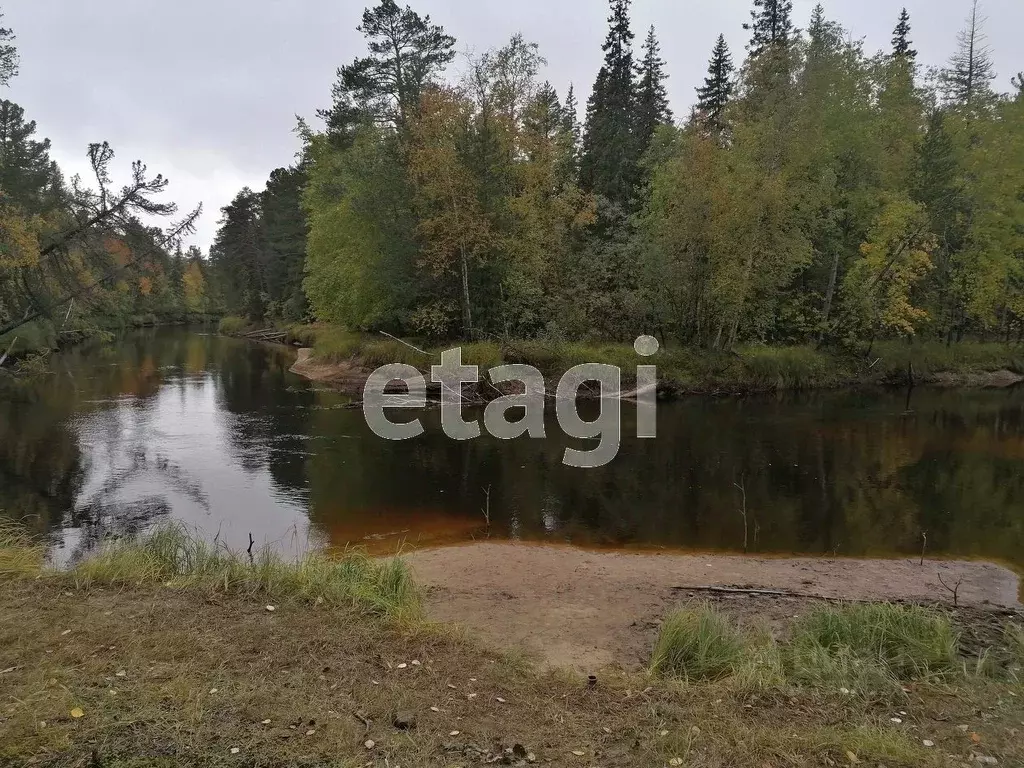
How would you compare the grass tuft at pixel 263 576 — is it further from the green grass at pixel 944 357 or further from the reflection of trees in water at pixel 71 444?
the green grass at pixel 944 357

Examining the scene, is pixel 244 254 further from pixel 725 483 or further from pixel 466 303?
pixel 725 483

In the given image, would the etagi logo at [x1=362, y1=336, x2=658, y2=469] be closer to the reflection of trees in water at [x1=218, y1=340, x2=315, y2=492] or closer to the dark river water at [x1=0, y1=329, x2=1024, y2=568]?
the dark river water at [x1=0, y1=329, x2=1024, y2=568]

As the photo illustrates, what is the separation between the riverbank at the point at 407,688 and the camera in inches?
153

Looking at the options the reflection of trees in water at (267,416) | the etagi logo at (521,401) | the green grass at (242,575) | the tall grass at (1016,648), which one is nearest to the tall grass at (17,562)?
the green grass at (242,575)

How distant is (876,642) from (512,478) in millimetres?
9780

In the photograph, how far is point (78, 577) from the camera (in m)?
6.47

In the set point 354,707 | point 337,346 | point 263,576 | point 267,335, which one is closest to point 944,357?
point 337,346

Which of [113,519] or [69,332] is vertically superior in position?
[69,332]

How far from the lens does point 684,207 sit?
81.5 feet

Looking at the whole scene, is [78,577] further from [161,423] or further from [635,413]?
[635,413]

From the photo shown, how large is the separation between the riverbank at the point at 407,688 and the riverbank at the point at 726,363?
1821 centimetres

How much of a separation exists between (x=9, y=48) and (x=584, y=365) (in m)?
19.1

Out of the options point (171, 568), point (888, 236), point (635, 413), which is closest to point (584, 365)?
point (635, 413)

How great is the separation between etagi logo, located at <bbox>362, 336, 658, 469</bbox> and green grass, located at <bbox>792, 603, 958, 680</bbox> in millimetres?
11006
